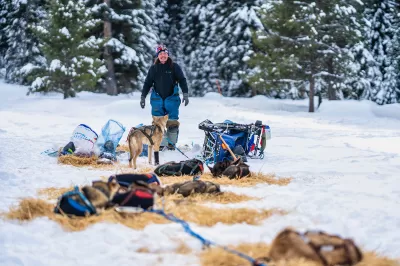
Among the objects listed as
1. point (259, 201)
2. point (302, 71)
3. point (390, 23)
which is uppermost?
point (390, 23)

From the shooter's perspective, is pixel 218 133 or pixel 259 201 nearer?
pixel 259 201

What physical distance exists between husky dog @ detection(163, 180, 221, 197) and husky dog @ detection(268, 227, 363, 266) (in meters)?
1.87

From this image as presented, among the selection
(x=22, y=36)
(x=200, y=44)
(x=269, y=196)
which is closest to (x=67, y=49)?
(x=22, y=36)

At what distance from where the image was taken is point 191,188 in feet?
15.4

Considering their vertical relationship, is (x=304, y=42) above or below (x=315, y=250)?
above

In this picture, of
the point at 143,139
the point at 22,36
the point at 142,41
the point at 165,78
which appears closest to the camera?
the point at 143,139

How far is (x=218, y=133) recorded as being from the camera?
24.1 feet

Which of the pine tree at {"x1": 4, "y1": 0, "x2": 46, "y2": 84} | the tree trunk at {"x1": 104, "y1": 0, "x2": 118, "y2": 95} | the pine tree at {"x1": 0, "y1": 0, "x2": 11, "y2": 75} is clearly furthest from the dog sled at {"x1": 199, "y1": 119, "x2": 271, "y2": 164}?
the pine tree at {"x1": 0, "y1": 0, "x2": 11, "y2": 75}

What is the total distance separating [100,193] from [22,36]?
1258 inches

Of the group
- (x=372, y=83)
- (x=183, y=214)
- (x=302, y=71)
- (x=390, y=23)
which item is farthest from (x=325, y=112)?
(x=183, y=214)

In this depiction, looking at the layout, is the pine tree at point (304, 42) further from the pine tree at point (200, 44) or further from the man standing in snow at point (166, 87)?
the man standing in snow at point (166, 87)

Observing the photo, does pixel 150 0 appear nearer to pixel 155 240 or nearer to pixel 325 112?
pixel 325 112

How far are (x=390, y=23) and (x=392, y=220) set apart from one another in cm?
2935

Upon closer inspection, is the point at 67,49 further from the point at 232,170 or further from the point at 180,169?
the point at 232,170
